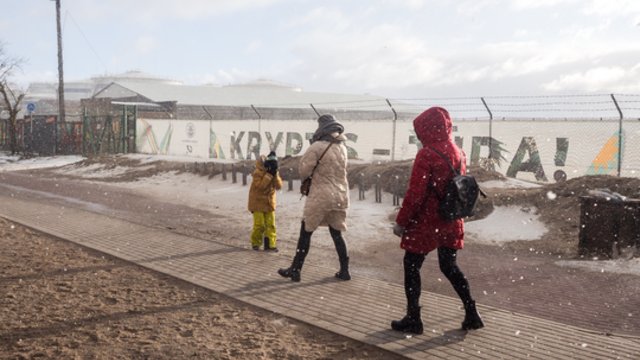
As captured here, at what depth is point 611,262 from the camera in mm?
7832

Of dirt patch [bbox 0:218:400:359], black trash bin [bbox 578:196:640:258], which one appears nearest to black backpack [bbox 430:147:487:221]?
dirt patch [bbox 0:218:400:359]

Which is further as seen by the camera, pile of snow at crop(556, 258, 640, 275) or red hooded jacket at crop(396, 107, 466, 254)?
pile of snow at crop(556, 258, 640, 275)

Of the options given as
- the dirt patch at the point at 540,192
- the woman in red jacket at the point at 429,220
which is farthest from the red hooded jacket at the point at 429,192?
the dirt patch at the point at 540,192

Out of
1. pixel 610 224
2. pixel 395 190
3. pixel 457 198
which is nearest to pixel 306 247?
pixel 457 198

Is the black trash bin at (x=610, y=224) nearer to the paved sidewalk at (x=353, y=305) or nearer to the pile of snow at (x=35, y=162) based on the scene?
the paved sidewalk at (x=353, y=305)

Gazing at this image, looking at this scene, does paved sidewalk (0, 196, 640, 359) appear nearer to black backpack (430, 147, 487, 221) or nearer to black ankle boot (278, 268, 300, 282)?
black ankle boot (278, 268, 300, 282)

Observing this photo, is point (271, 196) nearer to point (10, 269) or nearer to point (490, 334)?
point (10, 269)

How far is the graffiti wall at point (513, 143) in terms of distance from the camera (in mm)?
13516

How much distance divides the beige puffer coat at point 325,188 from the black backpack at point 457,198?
1.84 meters

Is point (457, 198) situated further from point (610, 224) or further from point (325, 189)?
point (610, 224)

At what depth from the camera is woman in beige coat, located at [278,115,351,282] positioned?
634 cm

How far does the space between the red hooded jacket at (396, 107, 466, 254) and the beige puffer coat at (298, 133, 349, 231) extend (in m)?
1.65

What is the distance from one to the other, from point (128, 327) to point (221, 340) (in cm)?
81

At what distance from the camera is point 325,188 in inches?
251
